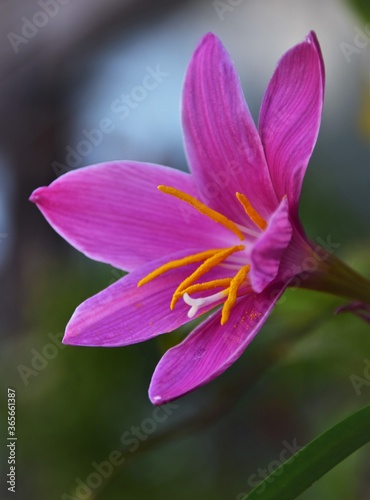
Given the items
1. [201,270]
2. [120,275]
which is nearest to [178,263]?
[201,270]

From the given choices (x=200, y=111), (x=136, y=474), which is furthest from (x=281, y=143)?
(x=136, y=474)

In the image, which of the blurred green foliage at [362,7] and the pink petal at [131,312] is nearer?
the pink petal at [131,312]

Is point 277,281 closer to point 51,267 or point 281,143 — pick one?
point 281,143
